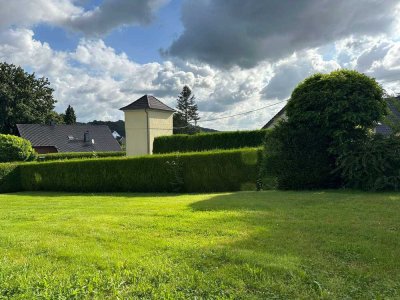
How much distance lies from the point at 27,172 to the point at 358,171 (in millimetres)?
15892

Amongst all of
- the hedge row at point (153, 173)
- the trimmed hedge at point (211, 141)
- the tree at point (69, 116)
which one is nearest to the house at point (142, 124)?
the trimmed hedge at point (211, 141)

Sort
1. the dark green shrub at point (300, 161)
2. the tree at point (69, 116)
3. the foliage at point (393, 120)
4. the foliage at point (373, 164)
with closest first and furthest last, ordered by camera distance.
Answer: the foliage at point (373, 164) → the foliage at point (393, 120) → the dark green shrub at point (300, 161) → the tree at point (69, 116)

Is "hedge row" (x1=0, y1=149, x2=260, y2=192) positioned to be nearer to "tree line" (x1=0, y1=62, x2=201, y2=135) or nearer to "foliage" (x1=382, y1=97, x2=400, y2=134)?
"foliage" (x1=382, y1=97, x2=400, y2=134)

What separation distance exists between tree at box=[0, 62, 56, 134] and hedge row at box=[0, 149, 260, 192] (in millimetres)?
31862

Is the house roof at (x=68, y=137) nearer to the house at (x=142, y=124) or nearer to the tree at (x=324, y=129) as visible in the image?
the house at (x=142, y=124)

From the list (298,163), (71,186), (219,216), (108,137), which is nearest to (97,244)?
(219,216)

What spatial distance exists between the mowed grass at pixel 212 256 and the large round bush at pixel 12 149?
17.4 m

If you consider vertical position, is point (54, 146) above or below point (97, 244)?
above

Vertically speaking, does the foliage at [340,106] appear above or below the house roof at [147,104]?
below

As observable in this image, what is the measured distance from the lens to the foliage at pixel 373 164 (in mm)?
9062

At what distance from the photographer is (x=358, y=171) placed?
9.53 meters

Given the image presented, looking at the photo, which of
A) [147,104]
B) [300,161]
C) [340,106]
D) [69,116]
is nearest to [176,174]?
[300,161]

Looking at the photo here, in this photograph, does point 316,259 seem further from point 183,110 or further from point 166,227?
point 183,110

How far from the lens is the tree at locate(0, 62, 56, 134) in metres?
45.8
